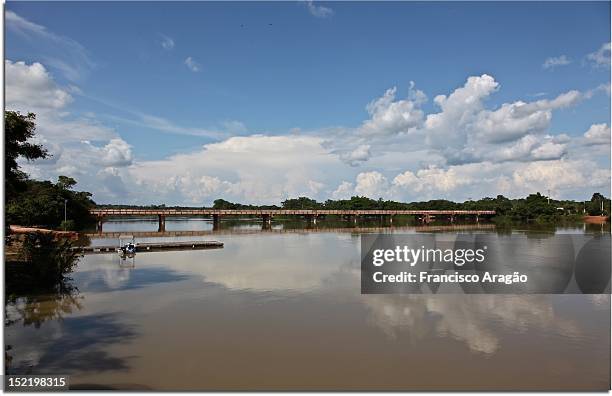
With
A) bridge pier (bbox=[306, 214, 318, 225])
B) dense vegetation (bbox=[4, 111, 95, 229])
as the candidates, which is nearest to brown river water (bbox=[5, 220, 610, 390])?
dense vegetation (bbox=[4, 111, 95, 229])

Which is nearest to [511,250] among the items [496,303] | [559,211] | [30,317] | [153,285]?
[496,303]

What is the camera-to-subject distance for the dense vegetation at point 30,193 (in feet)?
57.3

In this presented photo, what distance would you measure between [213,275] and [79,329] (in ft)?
35.2

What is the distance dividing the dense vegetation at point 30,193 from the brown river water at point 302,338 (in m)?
5.41

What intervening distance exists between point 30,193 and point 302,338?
194ft

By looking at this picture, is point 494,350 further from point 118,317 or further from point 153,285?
point 153,285

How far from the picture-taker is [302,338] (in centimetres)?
1288

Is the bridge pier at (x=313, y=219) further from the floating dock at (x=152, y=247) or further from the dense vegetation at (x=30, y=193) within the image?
the floating dock at (x=152, y=247)

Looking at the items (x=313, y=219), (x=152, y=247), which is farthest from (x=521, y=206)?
(x=152, y=247)

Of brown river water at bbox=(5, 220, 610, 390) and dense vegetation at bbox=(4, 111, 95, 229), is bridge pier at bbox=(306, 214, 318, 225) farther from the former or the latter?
brown river water at bbox=(5, 220, 610, 390)

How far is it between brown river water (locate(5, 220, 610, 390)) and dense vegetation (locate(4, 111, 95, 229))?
17.8 feet

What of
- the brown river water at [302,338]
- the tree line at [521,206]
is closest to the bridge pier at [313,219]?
the tree line at [521,206]

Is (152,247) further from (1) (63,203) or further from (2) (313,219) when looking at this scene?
(2) (313,219)

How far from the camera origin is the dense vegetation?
1745 cm
